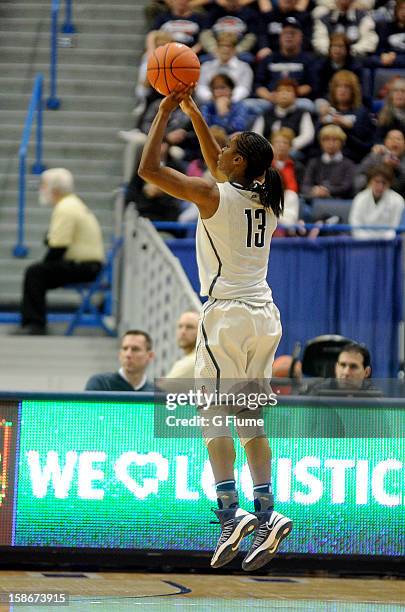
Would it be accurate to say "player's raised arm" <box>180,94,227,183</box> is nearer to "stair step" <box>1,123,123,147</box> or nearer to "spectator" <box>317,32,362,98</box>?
"spectator" <box>317,32,362,98</box>

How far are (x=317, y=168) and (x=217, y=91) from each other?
1557 millimetres

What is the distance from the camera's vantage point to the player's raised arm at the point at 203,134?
23.9ft

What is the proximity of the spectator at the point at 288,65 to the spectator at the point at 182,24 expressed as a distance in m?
0.92

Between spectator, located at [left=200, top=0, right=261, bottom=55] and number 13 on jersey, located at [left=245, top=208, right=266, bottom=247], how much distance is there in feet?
27.8

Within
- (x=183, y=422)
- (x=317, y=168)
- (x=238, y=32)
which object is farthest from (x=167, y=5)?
(x=183, y=422)

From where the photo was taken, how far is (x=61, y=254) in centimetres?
1300

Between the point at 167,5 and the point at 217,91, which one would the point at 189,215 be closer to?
the point at 217,91

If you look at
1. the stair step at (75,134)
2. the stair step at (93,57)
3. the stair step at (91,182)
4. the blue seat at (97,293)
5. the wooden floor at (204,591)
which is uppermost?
the stair step at (93,57)

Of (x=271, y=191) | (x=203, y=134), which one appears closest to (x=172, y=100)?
(x=203, y=134)

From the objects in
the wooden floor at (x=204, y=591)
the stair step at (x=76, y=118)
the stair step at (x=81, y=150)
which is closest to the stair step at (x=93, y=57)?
the stair step at (x=76, y=118)

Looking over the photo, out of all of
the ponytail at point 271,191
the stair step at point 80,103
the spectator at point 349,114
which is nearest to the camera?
the ponytail at point 271,191

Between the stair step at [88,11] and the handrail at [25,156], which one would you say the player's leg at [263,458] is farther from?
the stair step at [88,11]

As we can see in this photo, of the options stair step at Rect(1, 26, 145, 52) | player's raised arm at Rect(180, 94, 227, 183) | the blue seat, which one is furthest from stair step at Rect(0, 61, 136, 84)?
player's raised arm at Rect(180, 94, 227, 183)

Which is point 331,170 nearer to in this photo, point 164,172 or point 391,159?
point 391,159
